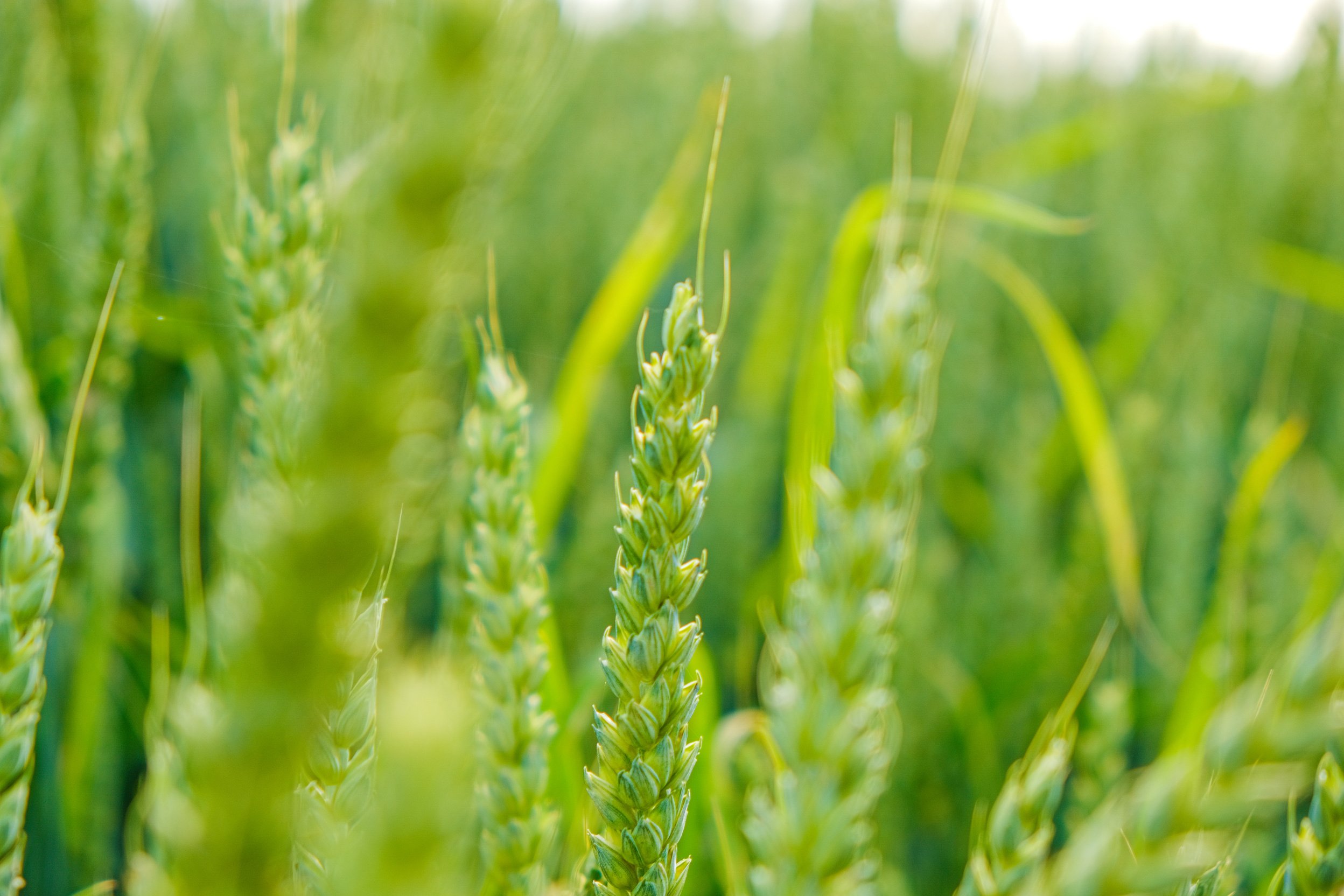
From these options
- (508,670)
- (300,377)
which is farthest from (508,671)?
(300,377)

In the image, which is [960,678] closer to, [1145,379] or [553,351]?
[553,351]

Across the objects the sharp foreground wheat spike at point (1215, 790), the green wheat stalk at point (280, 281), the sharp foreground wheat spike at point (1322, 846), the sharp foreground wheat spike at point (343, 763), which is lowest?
the sharp foreground wheat spike at point (1322, 846)

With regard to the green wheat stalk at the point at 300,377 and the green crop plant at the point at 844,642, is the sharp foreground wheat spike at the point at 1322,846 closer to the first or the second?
the green crop plant at the point at 844,642

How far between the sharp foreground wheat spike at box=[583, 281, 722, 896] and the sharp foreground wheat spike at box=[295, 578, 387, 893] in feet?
0.24

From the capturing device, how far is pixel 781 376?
1.14 meters

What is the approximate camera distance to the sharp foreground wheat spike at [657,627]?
281 millimetres

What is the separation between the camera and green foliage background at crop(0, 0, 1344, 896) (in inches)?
12.7

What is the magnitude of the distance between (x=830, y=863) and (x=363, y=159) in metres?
0.24

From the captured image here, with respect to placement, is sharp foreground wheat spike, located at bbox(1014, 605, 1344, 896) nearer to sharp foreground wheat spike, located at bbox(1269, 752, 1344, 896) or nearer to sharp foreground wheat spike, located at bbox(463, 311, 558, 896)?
sharp foreground wheat spike, located at bbox(1269, 752, 1344, 896)

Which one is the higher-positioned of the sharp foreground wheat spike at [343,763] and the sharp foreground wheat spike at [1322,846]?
the sharp foreground wheat spike at [343,763]

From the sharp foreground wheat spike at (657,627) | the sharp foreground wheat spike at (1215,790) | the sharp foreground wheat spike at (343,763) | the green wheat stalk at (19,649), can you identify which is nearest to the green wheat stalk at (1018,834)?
the sharp foreground wheat spike at (1215,790)

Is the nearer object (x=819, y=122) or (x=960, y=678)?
(x=960, y=678)

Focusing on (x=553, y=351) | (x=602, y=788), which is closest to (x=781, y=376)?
(x=553, y=351)

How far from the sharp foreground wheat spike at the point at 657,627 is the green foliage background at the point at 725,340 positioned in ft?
0.22
